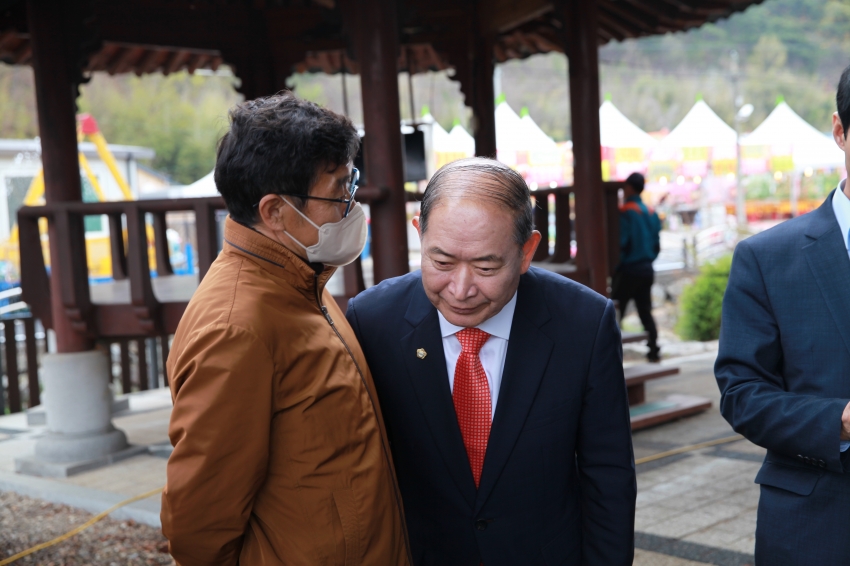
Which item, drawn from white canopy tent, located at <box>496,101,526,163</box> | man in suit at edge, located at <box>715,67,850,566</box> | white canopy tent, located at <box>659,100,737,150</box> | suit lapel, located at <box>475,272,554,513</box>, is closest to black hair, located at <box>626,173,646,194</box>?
man in suit at edge, located at <box>715,67,850,566</box>

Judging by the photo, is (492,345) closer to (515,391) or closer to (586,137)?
(515,391)

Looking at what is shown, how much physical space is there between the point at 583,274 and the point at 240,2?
3.82 m

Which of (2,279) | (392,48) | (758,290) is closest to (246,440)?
(758,290)

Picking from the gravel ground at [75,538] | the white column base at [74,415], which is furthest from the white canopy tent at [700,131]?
the gravel ground at [75,538]

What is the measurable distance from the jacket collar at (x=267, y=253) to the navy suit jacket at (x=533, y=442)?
0.93ft

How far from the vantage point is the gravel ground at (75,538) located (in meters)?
4.41

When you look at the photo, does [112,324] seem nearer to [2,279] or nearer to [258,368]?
[258,368]

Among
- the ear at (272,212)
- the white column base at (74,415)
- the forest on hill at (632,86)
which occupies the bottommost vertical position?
the white column base at (74,415)

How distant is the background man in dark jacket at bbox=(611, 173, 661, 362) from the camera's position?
849 centimetres

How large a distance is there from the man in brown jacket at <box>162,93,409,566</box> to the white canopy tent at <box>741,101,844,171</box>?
83.6 feet

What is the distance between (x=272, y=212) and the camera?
193cm

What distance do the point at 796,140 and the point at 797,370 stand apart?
25392mm

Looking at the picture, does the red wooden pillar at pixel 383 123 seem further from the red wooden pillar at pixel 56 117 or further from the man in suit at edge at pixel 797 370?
the man in suit at edge at pixel 797 370

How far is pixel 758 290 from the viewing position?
6.50 ft
